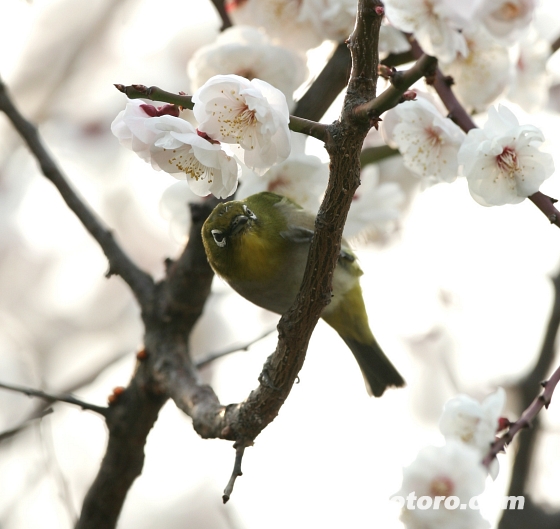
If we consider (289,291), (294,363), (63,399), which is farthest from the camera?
(289,291)

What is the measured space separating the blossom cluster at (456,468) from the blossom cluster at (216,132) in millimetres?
891

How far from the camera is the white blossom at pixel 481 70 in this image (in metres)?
2.20

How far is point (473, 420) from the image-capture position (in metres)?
1.81

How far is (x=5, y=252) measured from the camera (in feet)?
18.2

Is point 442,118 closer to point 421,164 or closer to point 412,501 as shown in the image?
point 421,164

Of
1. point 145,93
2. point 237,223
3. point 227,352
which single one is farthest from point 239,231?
point 145,93

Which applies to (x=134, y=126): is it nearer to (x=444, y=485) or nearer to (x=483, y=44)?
(x=444, y=485)

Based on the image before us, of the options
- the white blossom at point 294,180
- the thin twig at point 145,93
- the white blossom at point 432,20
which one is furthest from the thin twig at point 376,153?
the thin twig at point 145,93

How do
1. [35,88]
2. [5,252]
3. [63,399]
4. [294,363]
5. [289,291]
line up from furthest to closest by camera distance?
[5,252]
[35,88]
[289,291]
[63,399]
[294,363]

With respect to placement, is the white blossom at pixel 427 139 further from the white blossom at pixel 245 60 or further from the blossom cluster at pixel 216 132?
the blossom cluster at pixel 216 132

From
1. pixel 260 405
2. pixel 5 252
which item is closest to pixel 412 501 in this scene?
pixel 260 405

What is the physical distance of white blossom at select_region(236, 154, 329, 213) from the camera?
2.35 meters

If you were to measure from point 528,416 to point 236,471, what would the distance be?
70cm

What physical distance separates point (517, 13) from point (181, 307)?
152 cm
